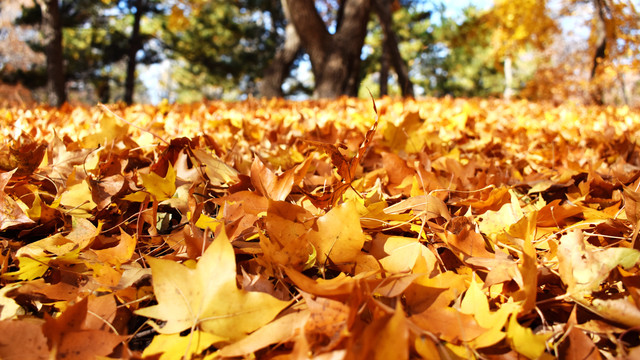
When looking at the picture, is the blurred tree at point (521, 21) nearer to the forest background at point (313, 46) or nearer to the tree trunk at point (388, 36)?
the forest background at point (313, 46)

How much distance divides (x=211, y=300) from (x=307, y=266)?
0.17m

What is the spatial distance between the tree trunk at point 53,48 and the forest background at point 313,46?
19 mm

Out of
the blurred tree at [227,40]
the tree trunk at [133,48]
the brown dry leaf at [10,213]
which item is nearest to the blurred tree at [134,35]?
the tree trunk at [133,48]

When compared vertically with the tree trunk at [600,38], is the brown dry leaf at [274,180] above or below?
below

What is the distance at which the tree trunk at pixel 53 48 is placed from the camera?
7320 mm

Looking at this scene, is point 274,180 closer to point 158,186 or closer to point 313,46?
point 158,186

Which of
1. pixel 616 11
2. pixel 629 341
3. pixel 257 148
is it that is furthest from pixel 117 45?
pixel 629 341

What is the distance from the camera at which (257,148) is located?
134 centimetres

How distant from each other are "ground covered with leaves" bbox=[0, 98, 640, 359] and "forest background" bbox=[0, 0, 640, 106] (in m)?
3.18

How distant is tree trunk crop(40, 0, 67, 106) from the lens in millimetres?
7320

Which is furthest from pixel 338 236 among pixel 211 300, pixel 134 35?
pixel 134 35

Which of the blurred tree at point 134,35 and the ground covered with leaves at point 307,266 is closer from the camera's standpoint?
the ground covered with leaves at point 307,266

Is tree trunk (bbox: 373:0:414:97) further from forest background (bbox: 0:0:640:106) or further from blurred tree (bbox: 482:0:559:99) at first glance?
blurred tree (bbox: 482:0:559:99)

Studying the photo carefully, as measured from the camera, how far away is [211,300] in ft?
1.72
